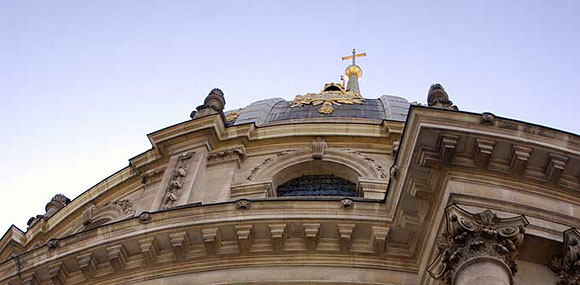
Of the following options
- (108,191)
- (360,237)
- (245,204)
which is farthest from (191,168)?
(360,237)

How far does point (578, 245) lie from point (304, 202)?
627 cm

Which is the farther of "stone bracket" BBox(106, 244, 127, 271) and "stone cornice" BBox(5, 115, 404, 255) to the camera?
"stone cornice" BBox(5, 115, 404, 255)

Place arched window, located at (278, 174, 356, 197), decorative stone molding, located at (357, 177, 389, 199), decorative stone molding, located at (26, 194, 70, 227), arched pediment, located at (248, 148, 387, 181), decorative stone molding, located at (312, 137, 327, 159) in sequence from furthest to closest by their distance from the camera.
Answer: decorative stone molding, located at (26, 194, 70, 227), decorative stone molding, located at (312, 137, 327, 159), arched window, located at (278, 174, 356, 197), arched pediment, located at (248, 148, 387, 181), decorative stone molding, located at (357, 177, 389, 199)

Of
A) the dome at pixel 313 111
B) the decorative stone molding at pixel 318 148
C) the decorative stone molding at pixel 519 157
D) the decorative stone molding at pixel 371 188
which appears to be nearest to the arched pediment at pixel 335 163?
the decorative stone molding at pixel 318 148

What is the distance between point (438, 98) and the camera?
81.2ft

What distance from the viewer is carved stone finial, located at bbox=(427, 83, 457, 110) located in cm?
2446

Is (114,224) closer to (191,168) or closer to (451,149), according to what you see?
(191,168)

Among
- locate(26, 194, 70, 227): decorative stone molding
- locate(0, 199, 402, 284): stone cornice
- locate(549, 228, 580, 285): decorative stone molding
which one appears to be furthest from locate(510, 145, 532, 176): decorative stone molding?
locate(26, 194, 70, 227): decorative stone molding

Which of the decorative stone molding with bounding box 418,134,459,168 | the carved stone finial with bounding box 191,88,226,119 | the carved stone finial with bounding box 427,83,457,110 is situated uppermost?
the carved stone finial with bounding box 191,88,226,119

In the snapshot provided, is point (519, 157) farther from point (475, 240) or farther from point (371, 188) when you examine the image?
point (371, 188)

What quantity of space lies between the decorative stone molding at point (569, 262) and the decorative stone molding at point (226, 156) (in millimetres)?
13018

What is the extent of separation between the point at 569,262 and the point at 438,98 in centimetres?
1093

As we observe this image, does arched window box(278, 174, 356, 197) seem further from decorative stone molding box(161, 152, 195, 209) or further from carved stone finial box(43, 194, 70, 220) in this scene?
carved stone finial box(43, 194, 70, 220)

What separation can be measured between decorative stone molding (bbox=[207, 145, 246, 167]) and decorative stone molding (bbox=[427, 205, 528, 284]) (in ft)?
38.6
